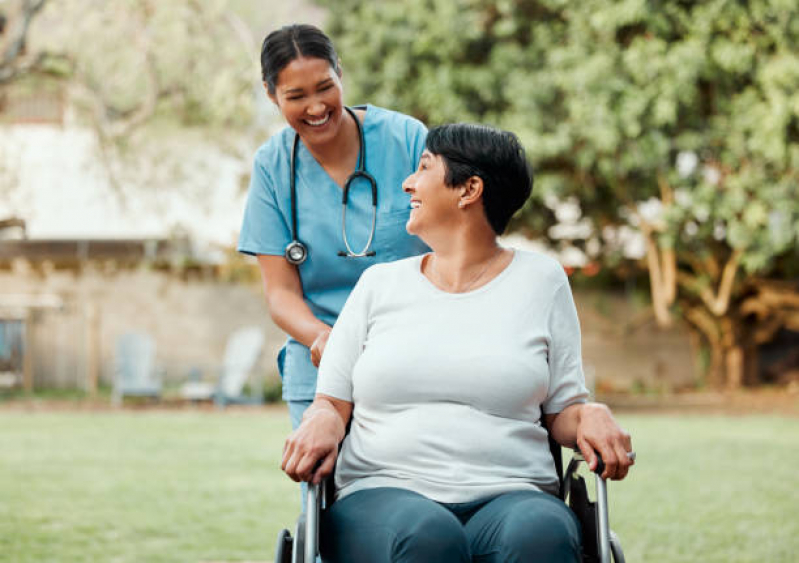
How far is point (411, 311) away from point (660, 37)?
9.93 meters

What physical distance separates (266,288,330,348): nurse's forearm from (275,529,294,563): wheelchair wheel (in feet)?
1.86

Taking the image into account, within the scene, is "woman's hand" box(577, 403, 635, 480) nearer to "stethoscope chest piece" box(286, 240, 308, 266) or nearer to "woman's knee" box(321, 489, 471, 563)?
"woman's knee" box(321, 489, 471, 563)

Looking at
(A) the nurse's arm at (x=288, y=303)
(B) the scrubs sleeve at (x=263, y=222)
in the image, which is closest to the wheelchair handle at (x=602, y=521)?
(A) the nurse's arm at (x=288, y=303)

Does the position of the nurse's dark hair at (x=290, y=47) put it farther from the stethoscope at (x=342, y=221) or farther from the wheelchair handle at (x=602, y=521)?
the wheelchair handle at (x=602, y=521)

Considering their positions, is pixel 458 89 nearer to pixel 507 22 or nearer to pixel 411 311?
pixel 507 22

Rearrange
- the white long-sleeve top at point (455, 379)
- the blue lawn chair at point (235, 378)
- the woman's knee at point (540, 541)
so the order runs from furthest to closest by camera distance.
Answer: the blue lawn chair at point (235, 378), the white long-sleeve top at point (455, 379), the woman's knee at point (540, 541)

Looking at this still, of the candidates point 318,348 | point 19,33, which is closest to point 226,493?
point 318,348

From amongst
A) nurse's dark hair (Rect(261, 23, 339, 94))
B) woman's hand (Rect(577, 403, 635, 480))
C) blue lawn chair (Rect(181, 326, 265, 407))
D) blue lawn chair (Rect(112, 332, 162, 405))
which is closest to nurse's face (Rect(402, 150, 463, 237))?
nurse's dark hair (Rect(261, 23, 339, 94))

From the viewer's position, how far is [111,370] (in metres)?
15.6

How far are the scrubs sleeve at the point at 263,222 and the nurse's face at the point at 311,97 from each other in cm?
19

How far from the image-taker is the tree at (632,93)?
37.1ft

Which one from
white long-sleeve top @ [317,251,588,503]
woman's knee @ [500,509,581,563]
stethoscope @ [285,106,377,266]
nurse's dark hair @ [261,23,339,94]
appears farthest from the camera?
stethoscope @ [285,106,377,266]

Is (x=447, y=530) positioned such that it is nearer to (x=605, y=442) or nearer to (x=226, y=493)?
(x=605, y=442)

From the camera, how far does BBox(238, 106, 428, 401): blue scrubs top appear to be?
9.09 feet
